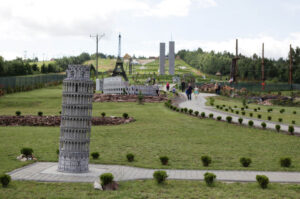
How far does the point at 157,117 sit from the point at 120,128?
7.01 meters

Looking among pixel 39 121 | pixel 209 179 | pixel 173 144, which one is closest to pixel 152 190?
pixel 209 179

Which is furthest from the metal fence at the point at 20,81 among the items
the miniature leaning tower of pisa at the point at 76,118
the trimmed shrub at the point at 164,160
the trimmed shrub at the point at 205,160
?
the trimmed shrub at the point at 205,160

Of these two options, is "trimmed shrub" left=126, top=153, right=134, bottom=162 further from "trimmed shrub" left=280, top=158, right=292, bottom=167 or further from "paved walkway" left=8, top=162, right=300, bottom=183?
"trimmed shrub" left=280, top=158, right=292, bottom=167

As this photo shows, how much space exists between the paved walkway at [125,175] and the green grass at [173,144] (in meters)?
0.64

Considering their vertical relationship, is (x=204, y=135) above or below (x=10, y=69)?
below

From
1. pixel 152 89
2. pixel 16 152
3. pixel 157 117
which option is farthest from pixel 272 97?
pixel 16 152

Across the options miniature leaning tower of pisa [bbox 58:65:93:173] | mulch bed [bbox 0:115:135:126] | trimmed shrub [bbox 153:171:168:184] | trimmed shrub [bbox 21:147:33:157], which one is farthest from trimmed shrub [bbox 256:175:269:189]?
mulch bed [bbox 0:115:135:126]

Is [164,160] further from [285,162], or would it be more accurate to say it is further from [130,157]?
[285,162]

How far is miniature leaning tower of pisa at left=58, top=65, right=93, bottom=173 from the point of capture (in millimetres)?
14172

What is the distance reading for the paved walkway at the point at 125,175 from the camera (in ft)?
42.8

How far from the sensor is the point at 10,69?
96.3 metres

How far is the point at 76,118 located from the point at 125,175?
250 cm

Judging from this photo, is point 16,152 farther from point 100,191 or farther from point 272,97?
point 272,97

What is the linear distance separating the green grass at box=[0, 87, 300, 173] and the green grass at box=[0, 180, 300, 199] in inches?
99.5
